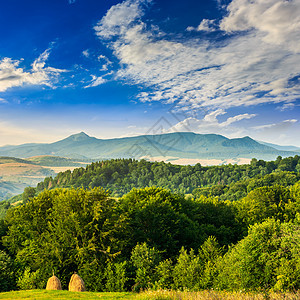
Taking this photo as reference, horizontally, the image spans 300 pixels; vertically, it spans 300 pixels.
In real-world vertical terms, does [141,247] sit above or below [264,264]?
below

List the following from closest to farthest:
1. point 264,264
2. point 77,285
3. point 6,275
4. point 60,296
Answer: point 60,296
point 264,264
point 77,285
point 6,275

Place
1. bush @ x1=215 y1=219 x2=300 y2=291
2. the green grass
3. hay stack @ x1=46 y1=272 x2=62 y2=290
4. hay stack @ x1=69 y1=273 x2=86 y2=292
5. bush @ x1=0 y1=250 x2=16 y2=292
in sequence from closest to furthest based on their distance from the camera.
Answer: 1. the green grass
2. bush @ x1=215 y1=219 x2=300 y2=291
3. hay stack @ x1=69 y1=273 x2=86 y2=292
4. hay stack @ x1=46 y1=272 x2=62 y2=290
5. bush @ x1=0 y1=250 x2=16 y2=292

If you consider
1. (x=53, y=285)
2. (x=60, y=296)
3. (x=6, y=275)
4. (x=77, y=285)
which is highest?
(x=60, y=296)

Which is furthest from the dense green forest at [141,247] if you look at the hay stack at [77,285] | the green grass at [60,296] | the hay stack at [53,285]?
the green grass at [60,296]

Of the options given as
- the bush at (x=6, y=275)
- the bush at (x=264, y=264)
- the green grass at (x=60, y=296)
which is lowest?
the bush at (x=6, y=275)

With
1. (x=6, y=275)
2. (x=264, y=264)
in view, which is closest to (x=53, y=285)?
(x=6, y=275)

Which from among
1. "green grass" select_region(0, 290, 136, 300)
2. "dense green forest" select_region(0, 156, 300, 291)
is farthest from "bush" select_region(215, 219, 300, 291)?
"green grass" select_region(0, 290, 136, 300)

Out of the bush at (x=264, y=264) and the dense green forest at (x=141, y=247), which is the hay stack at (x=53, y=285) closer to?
the dense green forest at (x=141, y=247)

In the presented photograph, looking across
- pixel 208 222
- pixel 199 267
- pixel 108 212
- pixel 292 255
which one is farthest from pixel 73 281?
pixel 208 222

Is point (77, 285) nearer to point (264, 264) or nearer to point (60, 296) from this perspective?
point (60, 296)

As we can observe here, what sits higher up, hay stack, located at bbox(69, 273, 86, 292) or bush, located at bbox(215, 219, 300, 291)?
bush, located at bbox(215, 219, 300, 291)


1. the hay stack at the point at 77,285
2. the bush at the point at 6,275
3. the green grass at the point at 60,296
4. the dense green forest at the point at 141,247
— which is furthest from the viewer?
the bush at the point at 6,275

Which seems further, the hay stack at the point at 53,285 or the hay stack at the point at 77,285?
the hay stack at the point at 53,285

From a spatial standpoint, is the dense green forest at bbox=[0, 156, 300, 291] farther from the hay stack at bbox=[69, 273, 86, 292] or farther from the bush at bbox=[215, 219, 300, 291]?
the hay stack at bbox=[69, 273, 86, 292]
